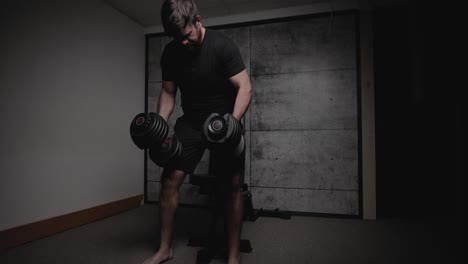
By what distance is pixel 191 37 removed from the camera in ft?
5.26

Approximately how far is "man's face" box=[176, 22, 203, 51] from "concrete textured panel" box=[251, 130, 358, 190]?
172cm

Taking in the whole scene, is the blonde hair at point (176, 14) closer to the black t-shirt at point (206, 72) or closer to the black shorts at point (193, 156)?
the black t-shirt at point (206, 72)

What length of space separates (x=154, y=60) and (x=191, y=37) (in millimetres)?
2270

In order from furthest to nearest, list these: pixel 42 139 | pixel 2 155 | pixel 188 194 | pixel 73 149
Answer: pixel 188 194, pixel 73 149, pixel 42 139, pixel 2 155

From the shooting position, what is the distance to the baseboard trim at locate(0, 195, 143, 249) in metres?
2.03

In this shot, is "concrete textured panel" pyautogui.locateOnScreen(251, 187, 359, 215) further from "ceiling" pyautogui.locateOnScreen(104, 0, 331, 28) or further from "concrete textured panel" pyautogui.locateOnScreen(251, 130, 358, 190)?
"ceiling" pyautogui.locateOnScreen(104, 0, 331, 28)

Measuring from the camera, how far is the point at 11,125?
2.06 metres

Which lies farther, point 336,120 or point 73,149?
point 336,120

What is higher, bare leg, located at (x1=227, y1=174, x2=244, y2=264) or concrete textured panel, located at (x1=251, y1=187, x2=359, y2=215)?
bare leg, located at (x1=227, y1=174, x2=244, y2=264)

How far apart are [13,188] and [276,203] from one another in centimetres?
250

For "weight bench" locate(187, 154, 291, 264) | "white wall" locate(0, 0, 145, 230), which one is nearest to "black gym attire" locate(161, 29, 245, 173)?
"weight bench" locate(187, 154, 291, 264)

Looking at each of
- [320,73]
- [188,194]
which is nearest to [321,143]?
[320,73]

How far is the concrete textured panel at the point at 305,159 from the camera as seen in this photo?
2.97 metres

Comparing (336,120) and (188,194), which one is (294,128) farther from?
(188,194)
